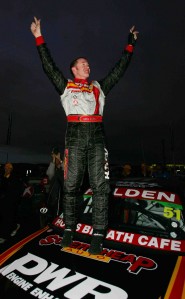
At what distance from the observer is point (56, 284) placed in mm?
1527

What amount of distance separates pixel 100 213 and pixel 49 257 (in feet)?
1.73

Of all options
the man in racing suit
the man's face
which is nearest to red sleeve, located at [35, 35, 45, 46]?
the man in racing suit

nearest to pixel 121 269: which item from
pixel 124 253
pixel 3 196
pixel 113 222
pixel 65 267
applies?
pixel 124 253

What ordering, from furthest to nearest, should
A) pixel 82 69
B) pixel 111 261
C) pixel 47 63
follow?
pixel 82 69 < pixel 47 63 < pixel 111 261

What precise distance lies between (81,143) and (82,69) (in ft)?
2.54

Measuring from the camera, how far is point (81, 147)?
6.93ft

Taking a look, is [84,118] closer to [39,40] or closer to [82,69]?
[82,69]

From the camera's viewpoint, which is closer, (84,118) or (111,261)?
(111,261)

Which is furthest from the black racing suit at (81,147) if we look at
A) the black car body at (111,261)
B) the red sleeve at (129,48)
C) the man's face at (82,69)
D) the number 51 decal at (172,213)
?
the number 51 decal at (172,213)

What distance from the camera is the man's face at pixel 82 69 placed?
93.7 inches

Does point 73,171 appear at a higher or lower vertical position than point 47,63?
lower

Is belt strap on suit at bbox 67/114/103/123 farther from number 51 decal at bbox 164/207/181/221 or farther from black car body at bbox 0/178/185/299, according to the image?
number 51 decal at bbox 164/207/181/221

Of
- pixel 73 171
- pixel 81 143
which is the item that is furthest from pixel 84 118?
pixel 73 171

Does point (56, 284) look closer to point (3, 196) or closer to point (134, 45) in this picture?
point (134, 45)
